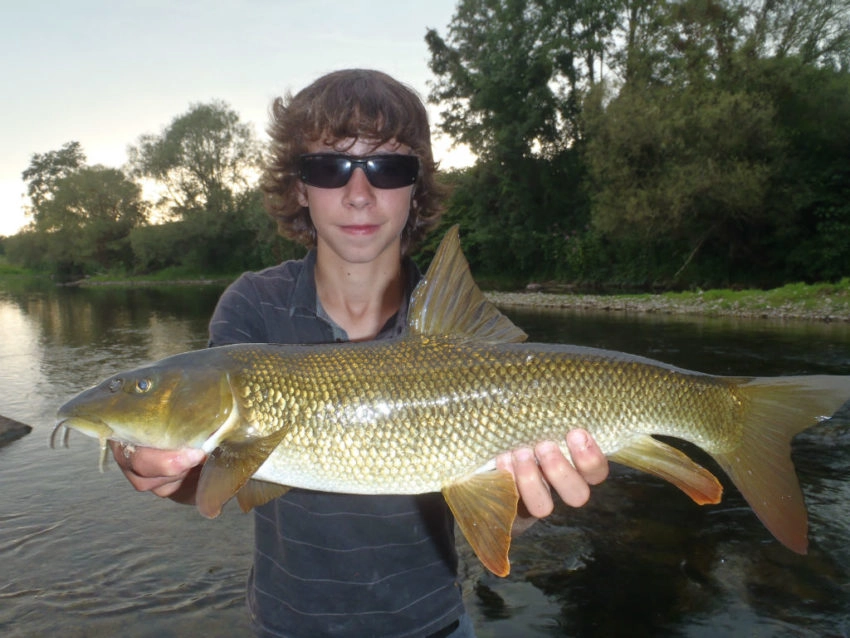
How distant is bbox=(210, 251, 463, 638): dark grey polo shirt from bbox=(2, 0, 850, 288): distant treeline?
736 inches

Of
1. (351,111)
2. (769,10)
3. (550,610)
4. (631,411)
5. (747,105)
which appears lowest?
(550,610)

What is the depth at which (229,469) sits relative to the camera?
2.08 metres

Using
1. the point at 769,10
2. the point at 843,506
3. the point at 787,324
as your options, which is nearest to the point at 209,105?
the point at 769,10

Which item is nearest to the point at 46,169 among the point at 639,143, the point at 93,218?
the point at 93,218

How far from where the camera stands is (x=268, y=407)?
2205mm

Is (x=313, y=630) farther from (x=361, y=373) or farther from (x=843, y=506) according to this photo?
(x=843, y=506)

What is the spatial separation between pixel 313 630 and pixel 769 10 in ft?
102

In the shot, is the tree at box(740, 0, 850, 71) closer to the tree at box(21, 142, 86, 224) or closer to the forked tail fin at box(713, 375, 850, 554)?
the forked tail fin at box(713, 375, 850, 554)

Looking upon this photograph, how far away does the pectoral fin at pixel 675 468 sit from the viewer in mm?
2238

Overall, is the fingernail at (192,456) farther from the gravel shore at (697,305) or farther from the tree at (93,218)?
the tree at (93,218)

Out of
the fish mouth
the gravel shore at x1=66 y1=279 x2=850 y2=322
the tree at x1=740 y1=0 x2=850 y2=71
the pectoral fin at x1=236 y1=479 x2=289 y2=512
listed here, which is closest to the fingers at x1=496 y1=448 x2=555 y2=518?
the pectoral fin at x1=236 y1=479 x2=289 y2=512

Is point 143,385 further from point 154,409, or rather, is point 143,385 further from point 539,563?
point 539,563

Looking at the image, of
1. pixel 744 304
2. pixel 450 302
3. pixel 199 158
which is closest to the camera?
pixel 450 302

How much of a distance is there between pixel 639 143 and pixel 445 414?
2667 centimetres
